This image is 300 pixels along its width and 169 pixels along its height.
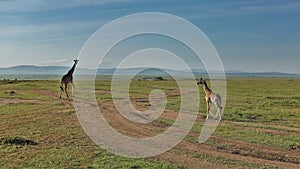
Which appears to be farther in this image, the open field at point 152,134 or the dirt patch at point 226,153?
the dirt patch at point 226,153

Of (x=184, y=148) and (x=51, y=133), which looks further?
(x=51, y=133)

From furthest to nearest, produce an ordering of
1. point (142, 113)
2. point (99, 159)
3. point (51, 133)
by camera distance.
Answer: point (142, 113)
point (51, 133)
point (99, 159)

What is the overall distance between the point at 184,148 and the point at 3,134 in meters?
7.96

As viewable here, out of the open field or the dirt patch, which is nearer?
the open field

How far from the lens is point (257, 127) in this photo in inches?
693

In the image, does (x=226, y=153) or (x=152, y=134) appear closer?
(x=226, y=153)

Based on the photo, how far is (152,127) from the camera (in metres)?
17.0

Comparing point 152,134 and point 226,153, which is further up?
point 152,134

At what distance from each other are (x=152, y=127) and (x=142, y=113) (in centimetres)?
509

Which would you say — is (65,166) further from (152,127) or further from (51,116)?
(51,116)

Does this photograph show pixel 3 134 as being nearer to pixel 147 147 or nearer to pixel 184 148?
pixel 147 147

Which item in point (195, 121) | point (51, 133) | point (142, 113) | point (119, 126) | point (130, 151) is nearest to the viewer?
point (130, 151)

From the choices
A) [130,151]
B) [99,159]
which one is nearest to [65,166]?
[99,159]

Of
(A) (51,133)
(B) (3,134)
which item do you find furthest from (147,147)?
(B) (3,134)
